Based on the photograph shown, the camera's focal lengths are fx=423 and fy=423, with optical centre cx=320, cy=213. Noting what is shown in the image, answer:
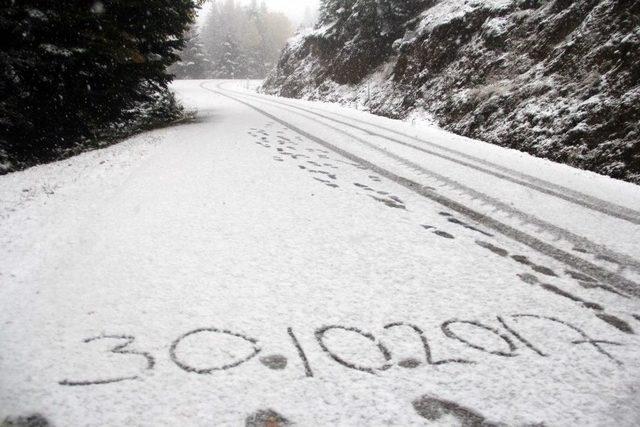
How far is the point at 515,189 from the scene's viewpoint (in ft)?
15.4

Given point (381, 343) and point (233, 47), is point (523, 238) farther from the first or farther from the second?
point (233, 47)

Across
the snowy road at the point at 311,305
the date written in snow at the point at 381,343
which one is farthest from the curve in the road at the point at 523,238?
the date written in snow at the point at 381,343

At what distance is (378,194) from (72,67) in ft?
17.8

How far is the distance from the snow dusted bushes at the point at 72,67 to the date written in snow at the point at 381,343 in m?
5.70

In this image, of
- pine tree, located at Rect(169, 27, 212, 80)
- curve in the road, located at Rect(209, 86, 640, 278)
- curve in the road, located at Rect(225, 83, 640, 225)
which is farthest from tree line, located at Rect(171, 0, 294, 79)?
curve in the road, located at Rect(209, 86, 640, 278)

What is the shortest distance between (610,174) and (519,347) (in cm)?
571

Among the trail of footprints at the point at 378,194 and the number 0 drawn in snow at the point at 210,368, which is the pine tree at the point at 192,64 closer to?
the trail of footprints at the point at 378,194

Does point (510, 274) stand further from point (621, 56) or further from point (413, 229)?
point (621, 56)

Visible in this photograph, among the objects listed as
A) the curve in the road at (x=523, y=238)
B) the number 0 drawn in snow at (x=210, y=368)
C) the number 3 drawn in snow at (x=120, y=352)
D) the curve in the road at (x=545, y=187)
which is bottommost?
the number 3 drawn in snow at (x=120, y=352)

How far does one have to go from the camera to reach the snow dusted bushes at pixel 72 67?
18.9 feet

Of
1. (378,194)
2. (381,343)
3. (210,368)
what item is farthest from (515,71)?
(210,368)

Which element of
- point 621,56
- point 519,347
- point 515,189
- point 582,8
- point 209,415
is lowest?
point 209,415

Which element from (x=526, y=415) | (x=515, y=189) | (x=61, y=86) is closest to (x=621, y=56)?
(x=515, y=189)

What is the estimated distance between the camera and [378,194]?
4.07 metres
